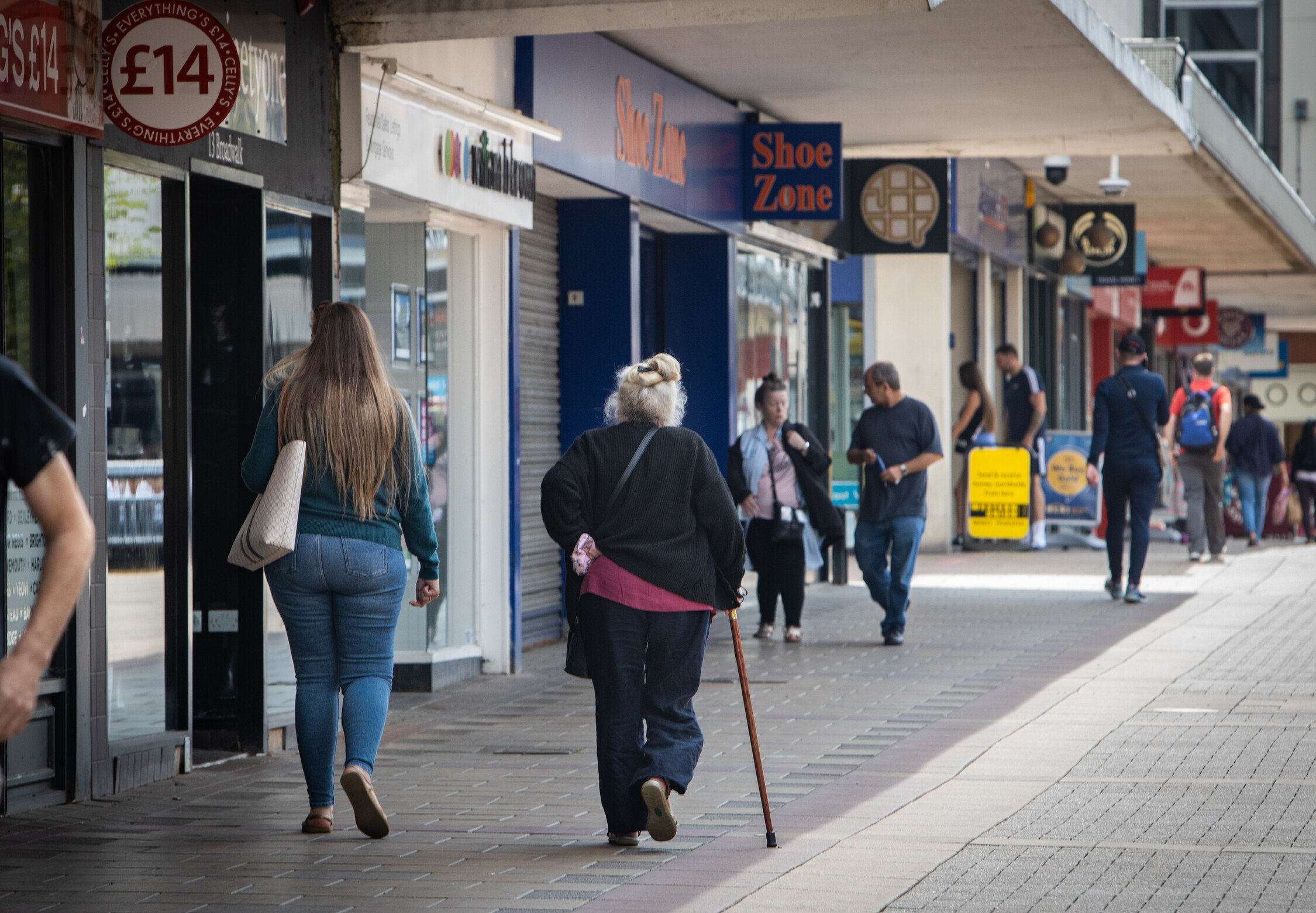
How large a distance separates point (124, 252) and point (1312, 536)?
767 inches

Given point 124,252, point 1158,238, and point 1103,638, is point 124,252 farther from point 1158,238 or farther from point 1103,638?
point 1158,238

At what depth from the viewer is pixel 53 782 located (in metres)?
6.41

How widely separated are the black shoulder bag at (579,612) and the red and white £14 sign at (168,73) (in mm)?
2021

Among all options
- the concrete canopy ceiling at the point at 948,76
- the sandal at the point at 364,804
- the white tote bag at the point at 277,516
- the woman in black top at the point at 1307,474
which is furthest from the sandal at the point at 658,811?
the woman in black top at the point at 1307,474

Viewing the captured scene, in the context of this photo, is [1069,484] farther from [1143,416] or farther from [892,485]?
[892,485]

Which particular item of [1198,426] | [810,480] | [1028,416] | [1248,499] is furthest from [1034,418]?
[810,480]

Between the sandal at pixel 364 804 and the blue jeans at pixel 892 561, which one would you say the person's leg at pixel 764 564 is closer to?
the blue jeans at pixel 892 561

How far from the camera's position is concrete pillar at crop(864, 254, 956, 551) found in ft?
62.9

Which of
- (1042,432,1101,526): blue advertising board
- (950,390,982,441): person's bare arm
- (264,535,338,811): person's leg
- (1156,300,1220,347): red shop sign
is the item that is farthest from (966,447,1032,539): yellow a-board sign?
(1156,300,1220,347): red shop sign

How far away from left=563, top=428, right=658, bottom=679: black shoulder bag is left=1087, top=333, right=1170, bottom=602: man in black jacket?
794cm

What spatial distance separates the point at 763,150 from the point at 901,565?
145 inches

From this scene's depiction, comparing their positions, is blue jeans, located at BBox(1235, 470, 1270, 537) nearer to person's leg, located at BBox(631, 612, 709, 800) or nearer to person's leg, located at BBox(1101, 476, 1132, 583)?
person's leg, located at BBox(1101, 476, 1132, 583)

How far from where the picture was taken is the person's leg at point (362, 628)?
5793mm

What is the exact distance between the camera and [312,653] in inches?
231
